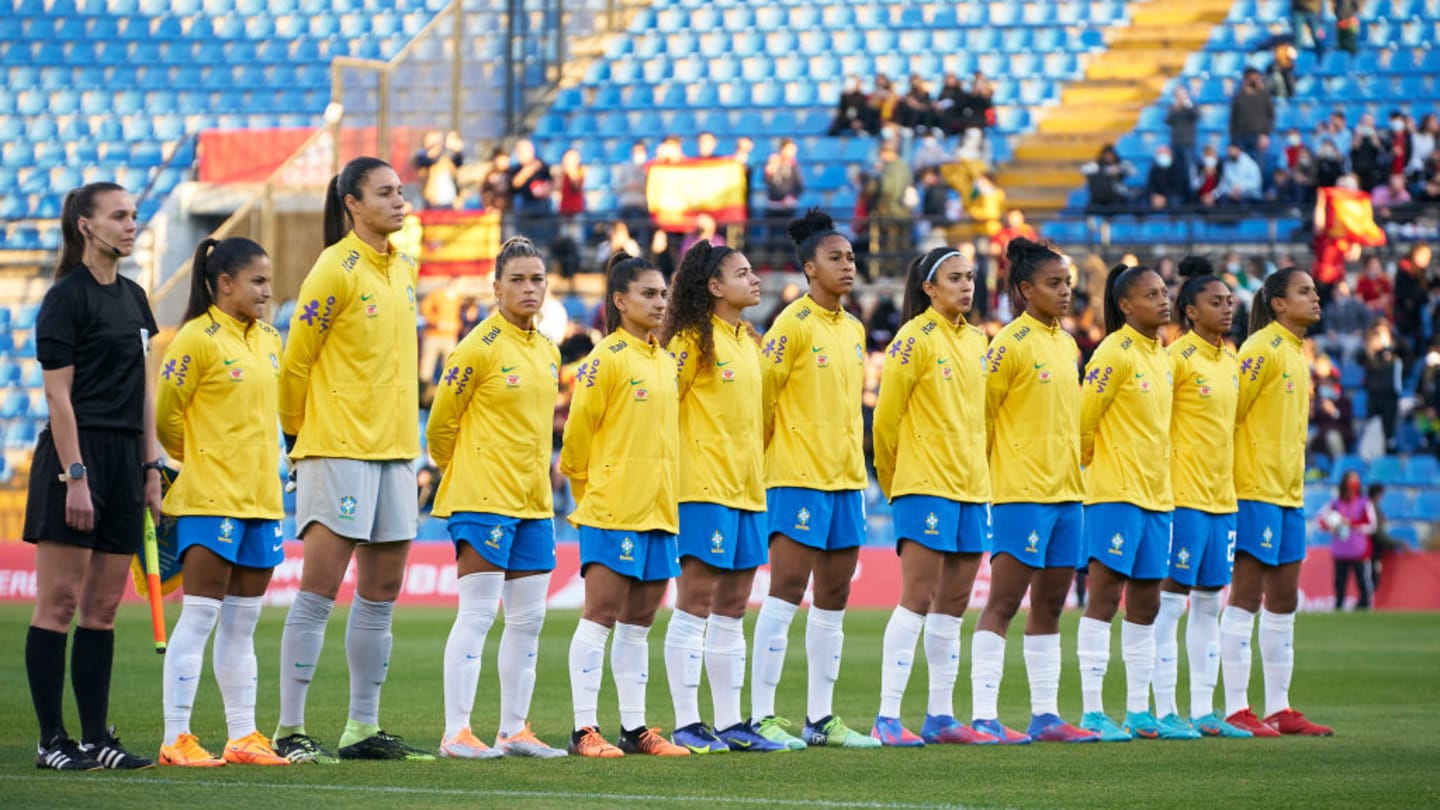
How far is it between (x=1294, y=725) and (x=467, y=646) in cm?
499

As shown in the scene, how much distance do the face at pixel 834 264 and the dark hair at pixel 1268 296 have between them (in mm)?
3094

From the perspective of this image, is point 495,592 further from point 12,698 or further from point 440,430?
point 12,698

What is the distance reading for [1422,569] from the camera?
1017 inches

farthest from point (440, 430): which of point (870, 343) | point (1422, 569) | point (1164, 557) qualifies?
point (1422, 569)

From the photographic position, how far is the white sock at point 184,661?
9109mm

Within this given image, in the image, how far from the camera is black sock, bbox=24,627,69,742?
8.85 meters

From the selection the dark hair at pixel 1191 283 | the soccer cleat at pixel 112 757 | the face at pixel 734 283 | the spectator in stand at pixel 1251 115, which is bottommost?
the soccer cleat at pixel 112 757

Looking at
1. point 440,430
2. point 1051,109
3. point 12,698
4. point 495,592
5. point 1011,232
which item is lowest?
point 12,698

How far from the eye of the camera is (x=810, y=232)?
443 inches

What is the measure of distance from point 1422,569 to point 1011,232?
20.8 feet

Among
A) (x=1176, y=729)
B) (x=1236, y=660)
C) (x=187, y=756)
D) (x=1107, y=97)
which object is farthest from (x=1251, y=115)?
(x=187, y=756)

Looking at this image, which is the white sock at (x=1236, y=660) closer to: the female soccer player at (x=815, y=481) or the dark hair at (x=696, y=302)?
the female soccer player at (x=815, y=481)

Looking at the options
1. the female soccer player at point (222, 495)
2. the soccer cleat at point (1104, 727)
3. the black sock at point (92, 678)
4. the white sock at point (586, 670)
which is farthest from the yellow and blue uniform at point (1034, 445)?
the black sock at point (92, 678)

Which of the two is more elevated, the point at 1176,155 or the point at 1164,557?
the point at 1176,155
